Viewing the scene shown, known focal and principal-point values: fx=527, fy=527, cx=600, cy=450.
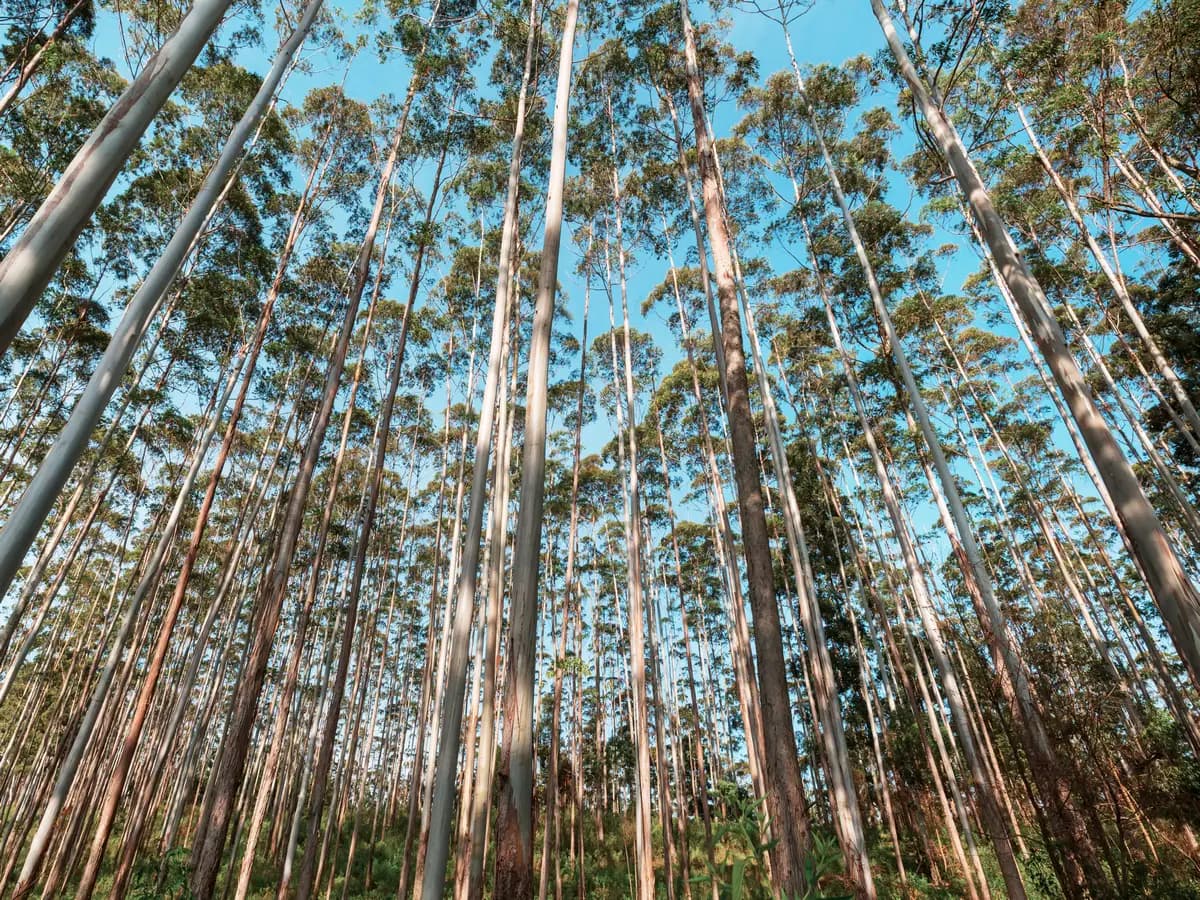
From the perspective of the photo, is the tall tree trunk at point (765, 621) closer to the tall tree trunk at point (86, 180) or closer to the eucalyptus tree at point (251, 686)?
the tall tree trunk at point (86, 180)

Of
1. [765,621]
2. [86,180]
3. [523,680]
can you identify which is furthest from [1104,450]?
[86,180]

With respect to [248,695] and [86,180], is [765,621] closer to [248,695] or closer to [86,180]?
[86,180]

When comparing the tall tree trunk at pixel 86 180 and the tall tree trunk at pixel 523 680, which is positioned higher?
the tall tree trunk at pixel 86 180

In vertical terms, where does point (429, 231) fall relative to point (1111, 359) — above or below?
below

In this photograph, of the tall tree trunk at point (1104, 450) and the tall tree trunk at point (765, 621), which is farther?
the tall tree trunk at point (765, 621)

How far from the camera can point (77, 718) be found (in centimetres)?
1268

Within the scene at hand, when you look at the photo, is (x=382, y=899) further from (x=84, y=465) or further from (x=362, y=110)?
(x=362, y=110)

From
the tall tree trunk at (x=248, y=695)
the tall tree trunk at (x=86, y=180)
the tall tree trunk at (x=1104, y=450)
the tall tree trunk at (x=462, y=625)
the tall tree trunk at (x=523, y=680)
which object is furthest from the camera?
the tall tree trunk at (x=248, y=695)

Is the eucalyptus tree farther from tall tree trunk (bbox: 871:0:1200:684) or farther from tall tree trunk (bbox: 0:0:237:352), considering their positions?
tall tree trunk (bbox: 871:0:1200:684)

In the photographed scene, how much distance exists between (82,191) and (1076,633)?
1617cm

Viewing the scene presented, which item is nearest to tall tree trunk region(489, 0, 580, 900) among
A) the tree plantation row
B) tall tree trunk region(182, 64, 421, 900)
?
the tree plantation row

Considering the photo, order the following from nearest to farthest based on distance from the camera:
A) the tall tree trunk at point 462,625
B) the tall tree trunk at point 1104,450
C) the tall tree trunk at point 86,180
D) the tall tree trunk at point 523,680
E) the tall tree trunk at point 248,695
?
the tall tree trunk at point 86,180, the tall tree trunk at point 1104,450, the tall tree trunk at point 523,680, the tall tree trunk at point 462,625, the tall tree trunk at point 248,695

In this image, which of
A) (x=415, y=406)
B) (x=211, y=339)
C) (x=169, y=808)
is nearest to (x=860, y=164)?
(x=415, y=406)

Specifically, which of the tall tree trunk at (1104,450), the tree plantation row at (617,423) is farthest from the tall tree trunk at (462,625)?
the tall tree trunk at (1104,450)
